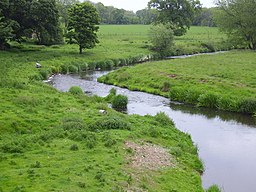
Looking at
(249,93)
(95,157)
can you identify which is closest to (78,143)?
(95,157)

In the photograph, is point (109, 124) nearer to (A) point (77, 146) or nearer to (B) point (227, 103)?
(A) point (77, 146)

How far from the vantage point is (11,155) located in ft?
64.9

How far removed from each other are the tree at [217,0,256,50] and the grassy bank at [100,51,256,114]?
2208 cm

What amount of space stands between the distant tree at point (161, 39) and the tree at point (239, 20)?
14.6 m

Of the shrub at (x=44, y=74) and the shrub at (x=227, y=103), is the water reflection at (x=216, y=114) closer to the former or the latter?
the shrub at (x=227, y=103)

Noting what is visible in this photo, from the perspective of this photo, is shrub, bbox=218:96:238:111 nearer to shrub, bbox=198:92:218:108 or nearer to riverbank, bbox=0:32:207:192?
shrub, bbox=198:92:218:108

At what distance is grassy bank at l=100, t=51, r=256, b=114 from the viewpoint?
39.4 m

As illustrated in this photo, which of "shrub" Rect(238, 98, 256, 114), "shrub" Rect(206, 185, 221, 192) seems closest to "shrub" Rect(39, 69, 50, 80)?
"shrub" Rect(238, 98, 256, 114)

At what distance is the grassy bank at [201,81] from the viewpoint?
39.4m

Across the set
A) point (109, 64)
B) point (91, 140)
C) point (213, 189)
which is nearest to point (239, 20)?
point (109, 64)

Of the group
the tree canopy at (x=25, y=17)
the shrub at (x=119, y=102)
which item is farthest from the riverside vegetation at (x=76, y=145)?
the tree canopy at (x=25, y=17)

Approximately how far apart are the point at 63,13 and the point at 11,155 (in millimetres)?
86624

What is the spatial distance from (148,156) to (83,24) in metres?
49.6

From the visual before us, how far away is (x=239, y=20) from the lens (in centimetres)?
8375
